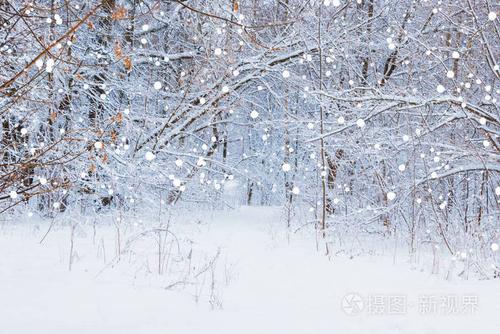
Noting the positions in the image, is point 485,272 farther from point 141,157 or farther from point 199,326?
point 141,157

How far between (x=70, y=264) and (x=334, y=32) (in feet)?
22.1

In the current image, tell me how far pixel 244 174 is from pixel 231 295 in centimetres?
669

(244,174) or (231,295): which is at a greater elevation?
(244,174)

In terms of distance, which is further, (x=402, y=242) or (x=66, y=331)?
(x=402, y=242)

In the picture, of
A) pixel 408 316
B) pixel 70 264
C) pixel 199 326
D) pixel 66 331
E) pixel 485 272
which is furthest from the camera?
pixel 485 272

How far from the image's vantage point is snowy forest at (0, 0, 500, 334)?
321 centimetres

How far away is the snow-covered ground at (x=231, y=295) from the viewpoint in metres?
2.96

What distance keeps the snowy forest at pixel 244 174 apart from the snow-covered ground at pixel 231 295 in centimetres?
3

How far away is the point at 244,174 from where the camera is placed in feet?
34.2

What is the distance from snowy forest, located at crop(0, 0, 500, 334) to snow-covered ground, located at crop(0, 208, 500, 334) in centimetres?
3

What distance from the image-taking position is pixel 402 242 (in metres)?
7.78

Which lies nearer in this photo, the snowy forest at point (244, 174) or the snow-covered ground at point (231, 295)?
the snow-covered ground at point (231, 295)

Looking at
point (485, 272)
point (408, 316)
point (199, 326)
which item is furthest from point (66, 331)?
point (485, 272)

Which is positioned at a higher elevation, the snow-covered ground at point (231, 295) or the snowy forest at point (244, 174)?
the snowy forest at point (244, 174)
